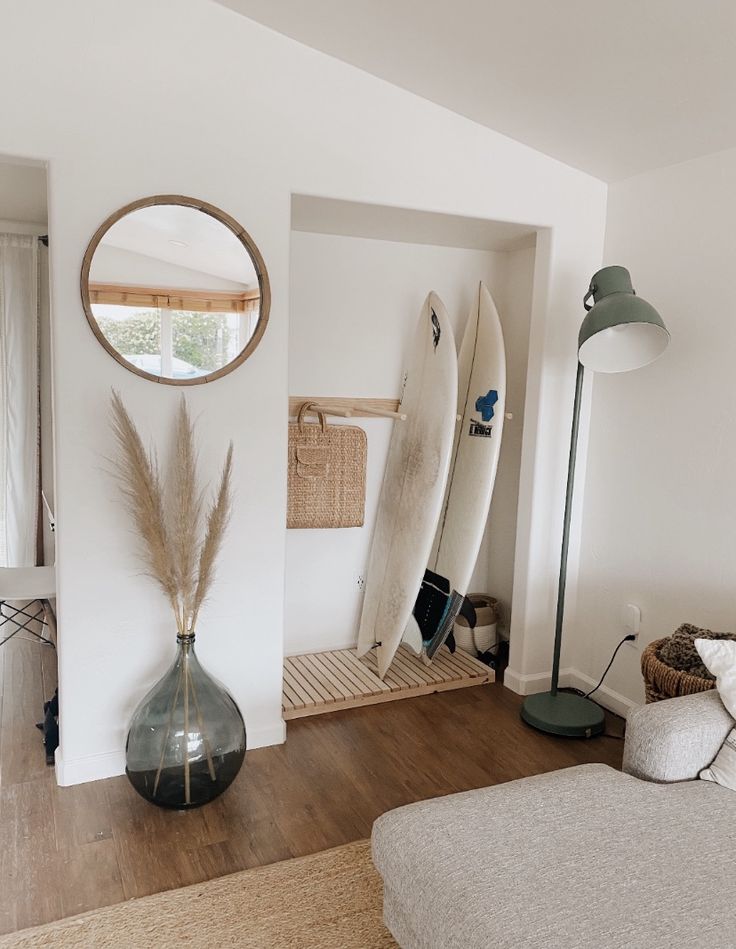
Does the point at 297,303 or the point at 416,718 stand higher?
the point at 297,303

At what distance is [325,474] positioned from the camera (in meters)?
3.37

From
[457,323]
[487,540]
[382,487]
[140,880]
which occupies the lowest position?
[140,880]

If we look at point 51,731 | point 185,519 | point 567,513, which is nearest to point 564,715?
point 567,513

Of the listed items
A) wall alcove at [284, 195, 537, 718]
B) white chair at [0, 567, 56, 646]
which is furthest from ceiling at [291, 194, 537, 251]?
white chair at [0, 567, 56, 646]

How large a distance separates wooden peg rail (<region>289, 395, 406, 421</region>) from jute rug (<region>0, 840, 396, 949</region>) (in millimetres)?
1706

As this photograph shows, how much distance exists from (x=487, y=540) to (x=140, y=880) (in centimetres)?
235

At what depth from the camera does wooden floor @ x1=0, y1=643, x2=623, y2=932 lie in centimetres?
212

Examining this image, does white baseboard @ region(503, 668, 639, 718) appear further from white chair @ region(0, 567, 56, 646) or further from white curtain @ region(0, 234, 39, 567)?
white curtain @ region(0, 234, 39, 567)

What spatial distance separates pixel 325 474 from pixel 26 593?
1364 millimetres

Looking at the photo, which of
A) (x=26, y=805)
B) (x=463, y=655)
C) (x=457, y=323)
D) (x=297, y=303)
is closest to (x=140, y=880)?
(x=26, y=805)

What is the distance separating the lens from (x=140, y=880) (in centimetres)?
210

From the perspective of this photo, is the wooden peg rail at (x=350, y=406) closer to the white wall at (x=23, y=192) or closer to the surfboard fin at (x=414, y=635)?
the surfboard fin at (x=414, y=635)

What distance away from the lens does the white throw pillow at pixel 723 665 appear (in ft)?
6.54

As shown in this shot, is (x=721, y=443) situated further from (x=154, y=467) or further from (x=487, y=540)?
(x=154, y=467)
